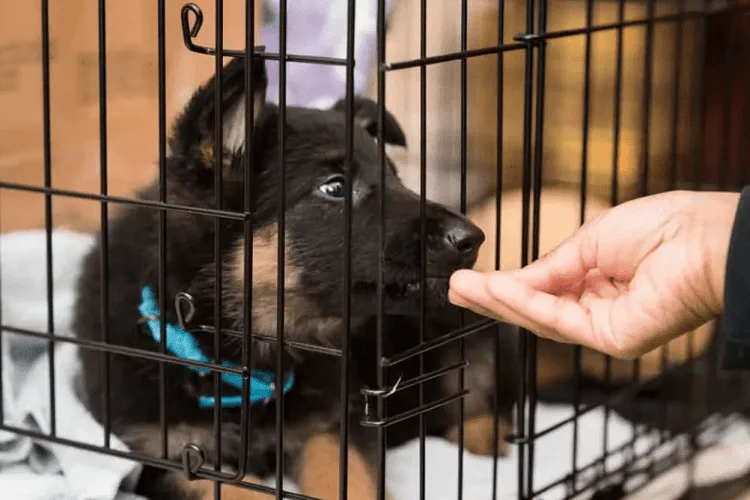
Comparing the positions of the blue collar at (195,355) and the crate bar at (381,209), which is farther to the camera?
the blue collar at (195,355)

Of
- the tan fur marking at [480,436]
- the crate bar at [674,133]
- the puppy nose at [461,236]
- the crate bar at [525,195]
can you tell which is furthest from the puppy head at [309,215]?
the crate bar at [674,133]

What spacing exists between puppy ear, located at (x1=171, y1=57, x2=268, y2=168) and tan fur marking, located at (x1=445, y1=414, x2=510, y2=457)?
0.66 meters

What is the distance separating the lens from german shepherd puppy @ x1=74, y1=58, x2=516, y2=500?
1.53 metres

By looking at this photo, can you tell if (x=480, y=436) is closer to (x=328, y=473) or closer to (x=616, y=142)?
(x=328, y=473)

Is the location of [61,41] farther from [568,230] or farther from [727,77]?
[727,77]

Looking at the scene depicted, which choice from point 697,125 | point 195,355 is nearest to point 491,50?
point 195,355

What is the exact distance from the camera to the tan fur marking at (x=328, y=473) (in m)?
1.71

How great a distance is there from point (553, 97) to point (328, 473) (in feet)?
4.19

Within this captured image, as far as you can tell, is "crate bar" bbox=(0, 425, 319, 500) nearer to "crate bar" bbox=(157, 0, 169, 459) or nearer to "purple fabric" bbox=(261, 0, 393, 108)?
"crate bar" bbox=(157, 0, 169, 459)

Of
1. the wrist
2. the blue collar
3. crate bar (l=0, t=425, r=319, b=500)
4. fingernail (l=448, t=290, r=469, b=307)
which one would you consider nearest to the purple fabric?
the blue collar

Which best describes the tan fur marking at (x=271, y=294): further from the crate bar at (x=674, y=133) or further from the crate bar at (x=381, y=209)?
the crate bar at (x=674, y=133)

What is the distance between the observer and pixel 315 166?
171cm

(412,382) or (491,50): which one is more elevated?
(491,50)

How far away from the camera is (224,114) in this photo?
1.54 meters
